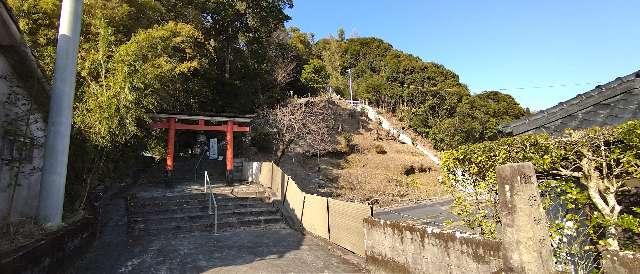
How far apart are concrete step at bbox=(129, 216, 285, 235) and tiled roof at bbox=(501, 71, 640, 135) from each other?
7.88m

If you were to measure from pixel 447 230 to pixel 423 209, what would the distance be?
39.0 feet

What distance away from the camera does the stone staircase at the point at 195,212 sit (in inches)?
441

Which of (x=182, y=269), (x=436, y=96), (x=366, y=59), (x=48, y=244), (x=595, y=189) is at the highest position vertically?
(x=366, y=59)

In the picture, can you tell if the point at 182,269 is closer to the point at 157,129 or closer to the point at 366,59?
the point at 157,129

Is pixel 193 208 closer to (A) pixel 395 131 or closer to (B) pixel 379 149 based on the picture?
(B) pixel 379 149

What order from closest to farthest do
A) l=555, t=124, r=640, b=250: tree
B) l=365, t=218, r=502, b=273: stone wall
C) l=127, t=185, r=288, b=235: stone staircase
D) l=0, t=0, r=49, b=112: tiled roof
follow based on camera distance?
l=555, t=124, r=640, b=250: tree → l=365, t=218, r=502, b=273: stone wall → l=0, t=0, r=49, b=112: tiled roof → l=127, t=185, r=288, b=235: stone staircase

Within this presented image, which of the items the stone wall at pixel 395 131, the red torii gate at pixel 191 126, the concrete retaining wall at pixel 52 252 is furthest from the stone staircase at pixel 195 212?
the stone wall at pixel 395 131

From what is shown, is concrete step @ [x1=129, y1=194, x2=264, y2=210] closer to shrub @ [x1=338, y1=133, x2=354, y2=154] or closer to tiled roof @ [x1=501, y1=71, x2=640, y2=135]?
tiled roof @ [x1=501, y1=71, x2=640, y2=135]

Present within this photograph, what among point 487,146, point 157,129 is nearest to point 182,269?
point 487,146

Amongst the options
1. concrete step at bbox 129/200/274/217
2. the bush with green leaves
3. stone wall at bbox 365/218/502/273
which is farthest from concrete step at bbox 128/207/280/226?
the bush with green leaves

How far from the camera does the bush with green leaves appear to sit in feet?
12.0

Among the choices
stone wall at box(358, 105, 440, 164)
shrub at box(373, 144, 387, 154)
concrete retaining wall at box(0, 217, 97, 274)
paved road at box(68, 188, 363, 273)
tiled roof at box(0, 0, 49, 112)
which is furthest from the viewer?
stone wall at box(358, 105, 440, 164)

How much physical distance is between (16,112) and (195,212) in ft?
19.9

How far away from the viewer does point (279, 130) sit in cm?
2289
